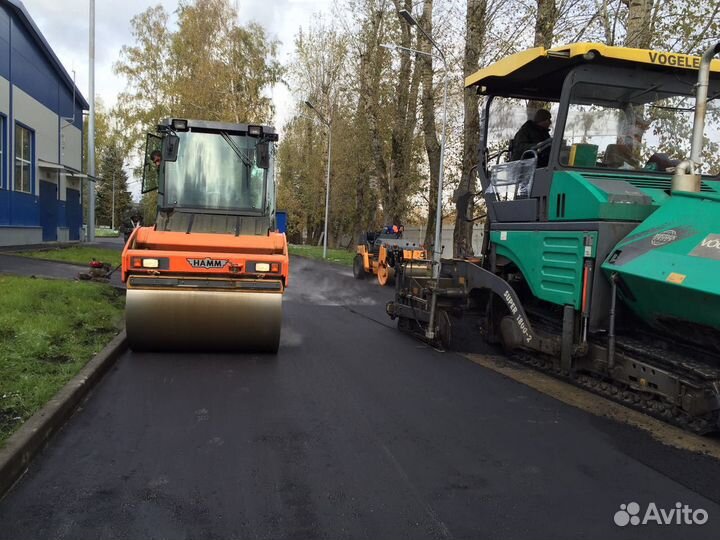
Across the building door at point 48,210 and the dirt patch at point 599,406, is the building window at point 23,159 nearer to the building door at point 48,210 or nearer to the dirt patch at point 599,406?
the building door at point 48,210

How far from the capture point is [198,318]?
6984 mm

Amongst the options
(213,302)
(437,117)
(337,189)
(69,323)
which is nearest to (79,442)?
(213,302)

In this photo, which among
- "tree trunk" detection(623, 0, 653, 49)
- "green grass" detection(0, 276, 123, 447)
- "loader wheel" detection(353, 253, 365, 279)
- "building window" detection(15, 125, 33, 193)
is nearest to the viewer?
"green grass" detection(0, 276, 123, 447)

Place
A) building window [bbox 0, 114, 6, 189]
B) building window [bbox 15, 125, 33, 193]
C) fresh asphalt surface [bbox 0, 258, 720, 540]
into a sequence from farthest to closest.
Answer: building window [bbox 15, 125, 33, 193], building window [bbox 0, 114, 6, 189], fresh asphalt surface [bbox 0, 258, 720, 540]

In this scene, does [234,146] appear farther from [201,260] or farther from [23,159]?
[23,159]

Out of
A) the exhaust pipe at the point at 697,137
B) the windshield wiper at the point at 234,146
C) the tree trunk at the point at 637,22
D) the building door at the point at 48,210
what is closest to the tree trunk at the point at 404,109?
the tree trunk at the point at 637,22

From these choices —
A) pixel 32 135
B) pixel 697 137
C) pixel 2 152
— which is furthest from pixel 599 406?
pixel 32 135

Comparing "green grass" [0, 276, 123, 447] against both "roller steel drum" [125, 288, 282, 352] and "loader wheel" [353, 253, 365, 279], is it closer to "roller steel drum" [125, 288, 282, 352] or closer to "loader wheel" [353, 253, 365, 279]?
"roller steel drum" [125, 288, 282, 352]

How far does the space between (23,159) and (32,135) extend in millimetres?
1470

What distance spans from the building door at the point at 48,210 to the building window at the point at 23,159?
1725 millimetres

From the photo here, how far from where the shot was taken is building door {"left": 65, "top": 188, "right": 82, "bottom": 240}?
30978 mm

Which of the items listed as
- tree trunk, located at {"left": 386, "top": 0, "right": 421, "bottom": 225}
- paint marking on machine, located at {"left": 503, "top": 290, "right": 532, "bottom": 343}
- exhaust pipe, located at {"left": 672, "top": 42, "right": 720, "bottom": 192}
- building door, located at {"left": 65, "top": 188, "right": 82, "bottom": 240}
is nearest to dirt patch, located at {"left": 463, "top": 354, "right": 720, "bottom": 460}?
paint marking on machine, located at {"left": 503, "top": 290, "right": 532, "bottom": 343}

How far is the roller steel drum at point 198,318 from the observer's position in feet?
22.6

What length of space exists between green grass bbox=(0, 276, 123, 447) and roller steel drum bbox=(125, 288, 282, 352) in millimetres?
646
